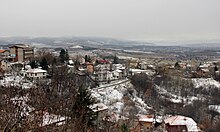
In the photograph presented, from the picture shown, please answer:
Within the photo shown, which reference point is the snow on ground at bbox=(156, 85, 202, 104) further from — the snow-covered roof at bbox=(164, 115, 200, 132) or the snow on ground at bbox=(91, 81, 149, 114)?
the snow-covered roof at bbox=(164, 115, 200, 132)

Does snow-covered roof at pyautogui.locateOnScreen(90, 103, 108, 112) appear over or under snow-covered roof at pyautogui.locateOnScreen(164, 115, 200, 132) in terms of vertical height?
over

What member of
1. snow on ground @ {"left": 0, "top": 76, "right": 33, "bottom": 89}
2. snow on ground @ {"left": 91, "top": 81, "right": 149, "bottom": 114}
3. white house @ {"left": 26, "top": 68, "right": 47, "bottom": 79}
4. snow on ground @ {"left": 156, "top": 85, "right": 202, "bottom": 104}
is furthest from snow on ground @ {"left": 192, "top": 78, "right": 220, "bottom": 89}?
snow on ground @ {"left": 0, "top": 76, "right": 33, "bottom": 89}

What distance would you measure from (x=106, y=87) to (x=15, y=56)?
975 cm

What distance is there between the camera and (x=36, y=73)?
21.1 meters

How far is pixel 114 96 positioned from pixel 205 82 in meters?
13.5

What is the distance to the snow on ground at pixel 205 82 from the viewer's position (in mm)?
30109

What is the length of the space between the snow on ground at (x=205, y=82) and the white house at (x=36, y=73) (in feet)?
51.3

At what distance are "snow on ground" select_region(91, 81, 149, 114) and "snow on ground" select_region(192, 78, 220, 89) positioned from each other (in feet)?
28.8

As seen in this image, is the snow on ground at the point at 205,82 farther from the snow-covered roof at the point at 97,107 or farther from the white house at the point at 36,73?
the snow-covered roof at the point at 97,107

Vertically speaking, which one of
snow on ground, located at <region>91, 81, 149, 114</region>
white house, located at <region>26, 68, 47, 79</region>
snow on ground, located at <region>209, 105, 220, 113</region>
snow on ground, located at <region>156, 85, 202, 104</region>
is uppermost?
white house, located at <region>26, 68, 47, 79</region>

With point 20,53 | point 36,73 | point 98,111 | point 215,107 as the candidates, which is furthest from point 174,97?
point 98,111

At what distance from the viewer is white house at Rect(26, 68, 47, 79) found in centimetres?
2093

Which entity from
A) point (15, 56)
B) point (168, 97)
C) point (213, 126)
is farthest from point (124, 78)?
point (213, 126)

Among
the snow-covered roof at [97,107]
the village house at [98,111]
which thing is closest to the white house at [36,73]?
the snow-covered roof at [97,107]
